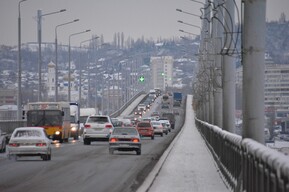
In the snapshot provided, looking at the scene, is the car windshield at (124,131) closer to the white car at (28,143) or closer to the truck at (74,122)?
the white car at (28,143)

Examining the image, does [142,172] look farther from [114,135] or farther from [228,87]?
[114,135]

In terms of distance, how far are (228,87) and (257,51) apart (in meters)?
22.1

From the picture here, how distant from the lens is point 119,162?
42.7 meters

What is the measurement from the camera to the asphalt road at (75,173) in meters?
27.5

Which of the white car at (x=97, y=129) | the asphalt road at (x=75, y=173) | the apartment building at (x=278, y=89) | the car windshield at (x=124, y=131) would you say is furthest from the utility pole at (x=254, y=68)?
the white car at (x=97, y=129)

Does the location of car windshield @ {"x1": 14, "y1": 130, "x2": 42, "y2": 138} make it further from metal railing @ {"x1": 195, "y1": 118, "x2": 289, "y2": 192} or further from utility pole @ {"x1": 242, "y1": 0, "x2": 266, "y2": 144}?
utility pole @ {"x1": 242, "y1": 0, "x2": 266, "y2": 144}

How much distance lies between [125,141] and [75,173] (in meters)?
16.8

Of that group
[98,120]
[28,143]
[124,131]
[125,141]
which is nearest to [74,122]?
[98,120]

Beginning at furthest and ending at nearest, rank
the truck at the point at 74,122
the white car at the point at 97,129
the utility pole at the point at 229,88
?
the truck at the point at 74,122 < the white car at the point at 97,129 < the utility pole at the point at 229,88

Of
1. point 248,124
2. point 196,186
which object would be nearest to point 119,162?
point 196,186

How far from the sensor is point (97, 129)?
6700 centimetres

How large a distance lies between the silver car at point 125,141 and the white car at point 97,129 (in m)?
15.1

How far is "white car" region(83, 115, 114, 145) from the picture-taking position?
66.5 meters

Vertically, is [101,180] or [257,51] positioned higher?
[257,51]
